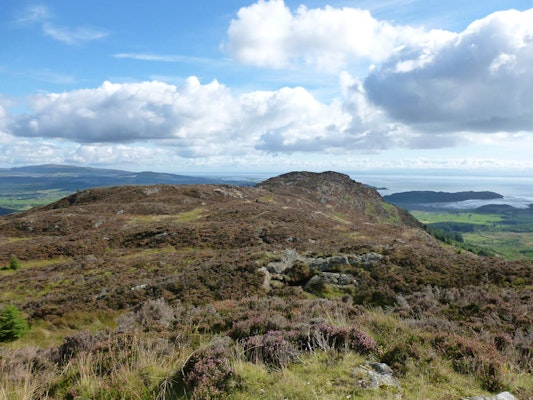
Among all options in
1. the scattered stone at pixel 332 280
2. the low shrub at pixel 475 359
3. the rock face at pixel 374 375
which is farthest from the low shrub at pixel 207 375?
the scattered stone at pixel 332 280

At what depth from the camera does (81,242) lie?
34.1 metres

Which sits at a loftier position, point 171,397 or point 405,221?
point 171,397

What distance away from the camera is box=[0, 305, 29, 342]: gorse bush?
40.5 feet

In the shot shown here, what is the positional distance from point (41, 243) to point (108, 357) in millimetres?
34616

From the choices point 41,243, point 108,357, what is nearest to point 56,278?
point 41,243

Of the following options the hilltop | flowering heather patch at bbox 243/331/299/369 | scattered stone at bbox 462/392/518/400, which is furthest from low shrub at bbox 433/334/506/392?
flowering heather patch at bbox 243/331/299/369

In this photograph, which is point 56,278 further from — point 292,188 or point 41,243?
point 292,188

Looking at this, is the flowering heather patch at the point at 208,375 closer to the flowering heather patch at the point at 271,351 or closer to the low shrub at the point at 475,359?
the flowering heather patch at the point at 271,351

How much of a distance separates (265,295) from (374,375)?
10147mm

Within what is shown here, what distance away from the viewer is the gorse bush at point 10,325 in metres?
12.3

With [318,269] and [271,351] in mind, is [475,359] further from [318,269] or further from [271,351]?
[318,269]

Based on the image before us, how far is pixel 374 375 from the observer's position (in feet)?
19.7

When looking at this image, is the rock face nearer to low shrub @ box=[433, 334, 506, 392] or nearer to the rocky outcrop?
low shrub @ box=[433, 334, 506, 392]

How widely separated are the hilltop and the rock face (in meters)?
0.29
